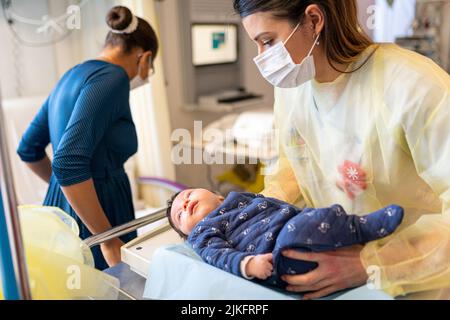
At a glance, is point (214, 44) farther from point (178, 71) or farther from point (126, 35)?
point (126, 35)

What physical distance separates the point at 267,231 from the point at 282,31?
0.43m

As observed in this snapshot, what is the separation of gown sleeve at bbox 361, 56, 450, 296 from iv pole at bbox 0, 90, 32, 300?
0.56m

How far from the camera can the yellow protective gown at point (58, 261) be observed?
31.4 inches

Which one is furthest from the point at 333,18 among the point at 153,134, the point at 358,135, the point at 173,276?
the point at 153,134

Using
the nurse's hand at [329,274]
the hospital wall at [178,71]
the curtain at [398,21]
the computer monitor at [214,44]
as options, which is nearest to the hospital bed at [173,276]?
the nurse's hand at [329,274]

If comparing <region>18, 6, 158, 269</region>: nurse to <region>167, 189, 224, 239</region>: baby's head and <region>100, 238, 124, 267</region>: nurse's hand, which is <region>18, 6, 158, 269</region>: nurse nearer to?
<region>100, 238, 124, 267</region>: nurse's hand

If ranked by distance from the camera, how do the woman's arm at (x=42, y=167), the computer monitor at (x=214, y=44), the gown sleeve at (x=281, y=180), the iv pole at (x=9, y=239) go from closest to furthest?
the iv pole at (x=9, y=239), the gown sleeve at (x=281, y=180), the woman's arm at (x=42, y=167), the computer monitor at (x=214, y=44)

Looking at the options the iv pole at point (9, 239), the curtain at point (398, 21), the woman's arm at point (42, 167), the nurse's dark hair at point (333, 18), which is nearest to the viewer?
the iv pole at point (9, 239)

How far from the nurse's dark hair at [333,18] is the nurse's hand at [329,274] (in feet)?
1.47

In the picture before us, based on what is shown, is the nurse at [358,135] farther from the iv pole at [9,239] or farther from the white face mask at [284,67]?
the iv pole at [9,239]

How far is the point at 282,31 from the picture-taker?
3.06 feet

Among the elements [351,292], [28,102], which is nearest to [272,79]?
[351,292]
